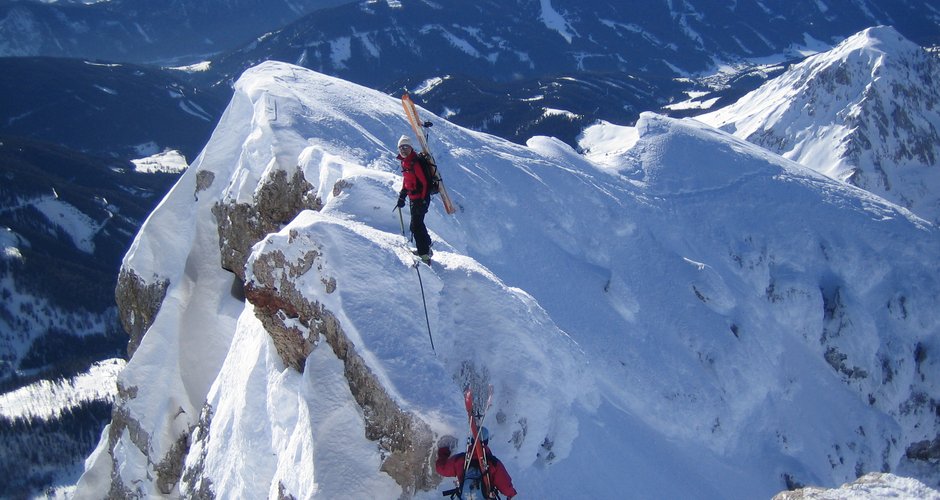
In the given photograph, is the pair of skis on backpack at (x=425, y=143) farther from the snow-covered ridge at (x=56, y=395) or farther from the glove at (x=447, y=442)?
the snow-covered ridge at (x=56, y=395)

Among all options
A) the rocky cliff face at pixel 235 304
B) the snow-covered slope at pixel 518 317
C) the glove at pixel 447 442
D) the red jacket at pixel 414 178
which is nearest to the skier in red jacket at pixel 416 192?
the red jacket at pixel 414 178

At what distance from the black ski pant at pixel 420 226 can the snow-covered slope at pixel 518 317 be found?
59 centimetres

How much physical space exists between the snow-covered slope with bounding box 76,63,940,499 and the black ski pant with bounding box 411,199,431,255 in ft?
1.95

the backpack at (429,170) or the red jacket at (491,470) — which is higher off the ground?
the backpack at (429,170)

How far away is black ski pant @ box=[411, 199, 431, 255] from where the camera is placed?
742 inches

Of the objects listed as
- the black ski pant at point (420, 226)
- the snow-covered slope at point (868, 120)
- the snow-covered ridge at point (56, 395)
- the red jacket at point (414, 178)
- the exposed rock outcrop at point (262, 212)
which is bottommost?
the snow-covered ridge at point (56, 395)

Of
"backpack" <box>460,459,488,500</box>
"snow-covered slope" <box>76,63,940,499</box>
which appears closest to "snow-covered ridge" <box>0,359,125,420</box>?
"snow-covered slope" <box>76,63,940,499</box>

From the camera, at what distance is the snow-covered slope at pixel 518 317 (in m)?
17.7

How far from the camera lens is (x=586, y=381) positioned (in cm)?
2158

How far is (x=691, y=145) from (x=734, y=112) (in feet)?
343

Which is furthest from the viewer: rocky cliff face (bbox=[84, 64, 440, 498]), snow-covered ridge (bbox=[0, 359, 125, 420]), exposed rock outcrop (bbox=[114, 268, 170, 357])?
snow-covered ridge (bbox=[0, 359, 125, 420])

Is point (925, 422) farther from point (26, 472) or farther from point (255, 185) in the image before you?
point (26, 472)

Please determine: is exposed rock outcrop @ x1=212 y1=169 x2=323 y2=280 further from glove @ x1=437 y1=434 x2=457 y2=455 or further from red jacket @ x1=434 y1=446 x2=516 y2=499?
red jacket @ x1=434 y1=446 x2=516 y2=499

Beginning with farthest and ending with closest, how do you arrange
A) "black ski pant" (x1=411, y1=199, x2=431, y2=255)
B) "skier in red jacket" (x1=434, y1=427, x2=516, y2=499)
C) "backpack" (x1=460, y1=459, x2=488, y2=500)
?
"black ski pant" (x1=411, y1=199, x2=431, y2=255), "skier in red jacket" (x1=434, y1=427, x2=516, y2=499), "backpack" (x1=460, y1=459, x2=488, y2=500)
